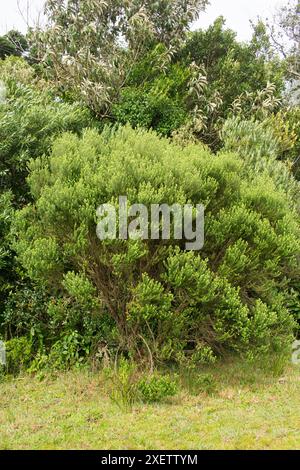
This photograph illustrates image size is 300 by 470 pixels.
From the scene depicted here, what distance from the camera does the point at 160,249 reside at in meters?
6.59

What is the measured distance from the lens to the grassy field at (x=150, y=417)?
5.17 meters

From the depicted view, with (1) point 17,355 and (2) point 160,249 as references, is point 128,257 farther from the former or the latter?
(1) point 17,355

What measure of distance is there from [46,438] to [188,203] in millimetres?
3521

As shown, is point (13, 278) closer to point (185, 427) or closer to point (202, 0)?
point (185, 427)

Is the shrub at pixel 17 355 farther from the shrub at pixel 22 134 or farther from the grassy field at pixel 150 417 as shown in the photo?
the shrub at pixel 22 134

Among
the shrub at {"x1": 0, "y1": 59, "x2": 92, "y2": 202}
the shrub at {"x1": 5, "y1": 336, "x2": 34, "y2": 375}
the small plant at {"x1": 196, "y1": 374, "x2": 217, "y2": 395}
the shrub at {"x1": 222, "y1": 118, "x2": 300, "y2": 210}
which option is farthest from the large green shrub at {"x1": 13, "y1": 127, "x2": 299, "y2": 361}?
the shrub at {"x1": 222, "y1": 118, "x2": 300, "y2": 210}

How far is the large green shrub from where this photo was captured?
253 inches

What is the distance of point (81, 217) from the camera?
21.2 ft

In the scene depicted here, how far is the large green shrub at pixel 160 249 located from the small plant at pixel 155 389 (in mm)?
552

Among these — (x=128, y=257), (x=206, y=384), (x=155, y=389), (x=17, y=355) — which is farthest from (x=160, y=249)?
(x=17, y=355)

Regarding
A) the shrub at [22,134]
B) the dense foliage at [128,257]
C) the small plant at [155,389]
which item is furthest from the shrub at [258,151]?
the small plant at [155,389]

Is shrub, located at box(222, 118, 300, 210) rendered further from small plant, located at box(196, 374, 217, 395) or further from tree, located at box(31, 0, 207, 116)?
small plant, located at box(196, 374, 217, 395)

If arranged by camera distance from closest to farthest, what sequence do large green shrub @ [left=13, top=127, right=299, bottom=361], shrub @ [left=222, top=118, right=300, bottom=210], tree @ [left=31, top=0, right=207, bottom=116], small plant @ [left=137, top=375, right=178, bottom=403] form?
small plant @ [left=137, top=375, right=178, bottom=403]
large green shrub @ [left=13, top=127, right=299, bottom=361]
shrub @ [left=222, top=118, right=300, bottom=210]
tree @ [left=31, top=0, right=207, bottom=116]

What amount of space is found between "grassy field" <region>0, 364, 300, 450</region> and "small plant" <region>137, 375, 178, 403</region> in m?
0.15
